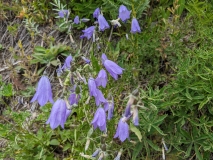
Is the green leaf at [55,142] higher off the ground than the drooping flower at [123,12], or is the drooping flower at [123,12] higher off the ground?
the drooping flower at [123,12]

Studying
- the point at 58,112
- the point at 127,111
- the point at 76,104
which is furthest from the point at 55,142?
the point at 127,111

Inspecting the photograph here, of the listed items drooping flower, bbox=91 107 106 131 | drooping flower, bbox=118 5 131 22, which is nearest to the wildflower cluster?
drooping flower, bbox=91 107 106 131

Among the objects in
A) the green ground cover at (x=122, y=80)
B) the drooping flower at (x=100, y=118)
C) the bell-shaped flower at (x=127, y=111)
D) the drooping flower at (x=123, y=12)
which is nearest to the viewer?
the bell-shaped flower at (x=127, y=111)

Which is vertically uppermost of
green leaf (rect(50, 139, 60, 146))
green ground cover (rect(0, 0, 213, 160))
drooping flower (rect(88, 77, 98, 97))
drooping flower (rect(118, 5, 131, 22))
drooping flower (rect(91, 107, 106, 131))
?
drooping flower (rect(88, 77, 98, 97))

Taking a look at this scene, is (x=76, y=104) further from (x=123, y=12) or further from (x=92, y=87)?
(x=123, y=12)

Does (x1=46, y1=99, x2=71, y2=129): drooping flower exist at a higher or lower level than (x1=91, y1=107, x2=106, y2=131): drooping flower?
higher

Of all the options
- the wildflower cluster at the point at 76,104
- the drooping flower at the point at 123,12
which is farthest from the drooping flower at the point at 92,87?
the drooping flower at the point at 123,12

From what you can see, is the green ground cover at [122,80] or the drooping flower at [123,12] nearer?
the green ground cover at [122,80]

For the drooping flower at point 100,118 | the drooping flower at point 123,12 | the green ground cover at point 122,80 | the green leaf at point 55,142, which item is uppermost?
the drooping flower at point 123,12

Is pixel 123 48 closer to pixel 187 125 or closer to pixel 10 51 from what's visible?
pixel 187 125

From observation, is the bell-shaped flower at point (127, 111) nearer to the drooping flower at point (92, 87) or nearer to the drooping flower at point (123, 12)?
the drooping flower at point (92, 87)

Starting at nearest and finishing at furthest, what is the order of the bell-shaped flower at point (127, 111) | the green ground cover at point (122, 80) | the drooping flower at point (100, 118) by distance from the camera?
the bell-shaped flower at point (127, 111) < the drooping flower at point (100, 118) < the green ground cover at point (122, 80)

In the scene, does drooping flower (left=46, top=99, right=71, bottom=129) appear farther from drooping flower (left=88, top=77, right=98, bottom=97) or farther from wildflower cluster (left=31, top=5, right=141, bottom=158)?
drooping flower (left=88, top=77, right=98, bottom=97)

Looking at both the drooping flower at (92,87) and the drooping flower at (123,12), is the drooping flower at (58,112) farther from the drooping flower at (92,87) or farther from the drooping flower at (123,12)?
the drooping flower at (123,12)
